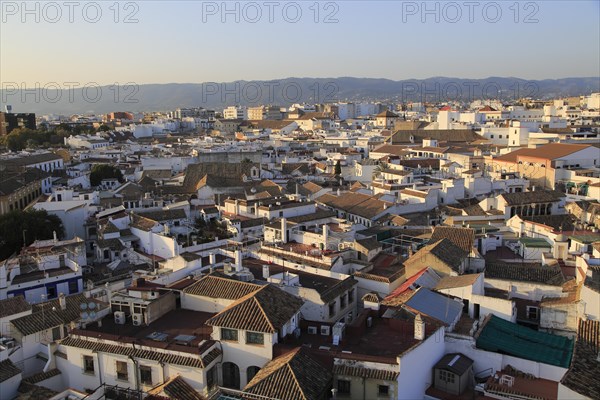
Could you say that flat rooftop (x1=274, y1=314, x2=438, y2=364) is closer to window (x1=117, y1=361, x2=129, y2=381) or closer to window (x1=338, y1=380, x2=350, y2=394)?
window (x1=338, y1=380, x2=350, y2=394)

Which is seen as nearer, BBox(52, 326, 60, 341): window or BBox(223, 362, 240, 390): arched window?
BBox(223, 362, 240, 390): arched window

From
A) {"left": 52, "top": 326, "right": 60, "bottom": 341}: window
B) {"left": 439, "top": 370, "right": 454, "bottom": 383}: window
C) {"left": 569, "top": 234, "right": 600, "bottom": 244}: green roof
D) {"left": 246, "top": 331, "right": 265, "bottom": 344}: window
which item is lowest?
{"left": 439, "top": 370, "right": 454, "bottom": 383}: window

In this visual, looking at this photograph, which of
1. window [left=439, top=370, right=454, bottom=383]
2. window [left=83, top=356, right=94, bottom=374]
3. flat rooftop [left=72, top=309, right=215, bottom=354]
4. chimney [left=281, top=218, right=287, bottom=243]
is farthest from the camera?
chimney [left=281, top=218, right=287, bottom=243]

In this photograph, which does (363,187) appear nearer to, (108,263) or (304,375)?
(108,263)

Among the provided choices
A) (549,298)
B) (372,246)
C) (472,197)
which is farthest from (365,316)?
(472,197)

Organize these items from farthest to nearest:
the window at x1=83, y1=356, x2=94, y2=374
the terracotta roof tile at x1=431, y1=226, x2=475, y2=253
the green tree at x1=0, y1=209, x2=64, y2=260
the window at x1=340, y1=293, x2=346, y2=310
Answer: the green tree at x1=0, y1=209, x2=64, y2=260
the terracotta roof tile at x1=431, y1=226, x2=475, y2=253
the window at x1=340, y1=293, x2=346, y2=310
the window at x1=83, y1=356, x2=94, y2=374

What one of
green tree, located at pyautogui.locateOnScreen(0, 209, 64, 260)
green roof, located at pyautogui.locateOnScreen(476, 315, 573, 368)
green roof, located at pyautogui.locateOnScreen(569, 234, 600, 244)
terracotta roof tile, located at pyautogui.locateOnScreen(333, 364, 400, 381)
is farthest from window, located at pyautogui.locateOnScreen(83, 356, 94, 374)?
green roof, located at pyautogui.locateOnScreen(569, 234, 600, 244)

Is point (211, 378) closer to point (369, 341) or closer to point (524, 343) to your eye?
point (369, 341)
